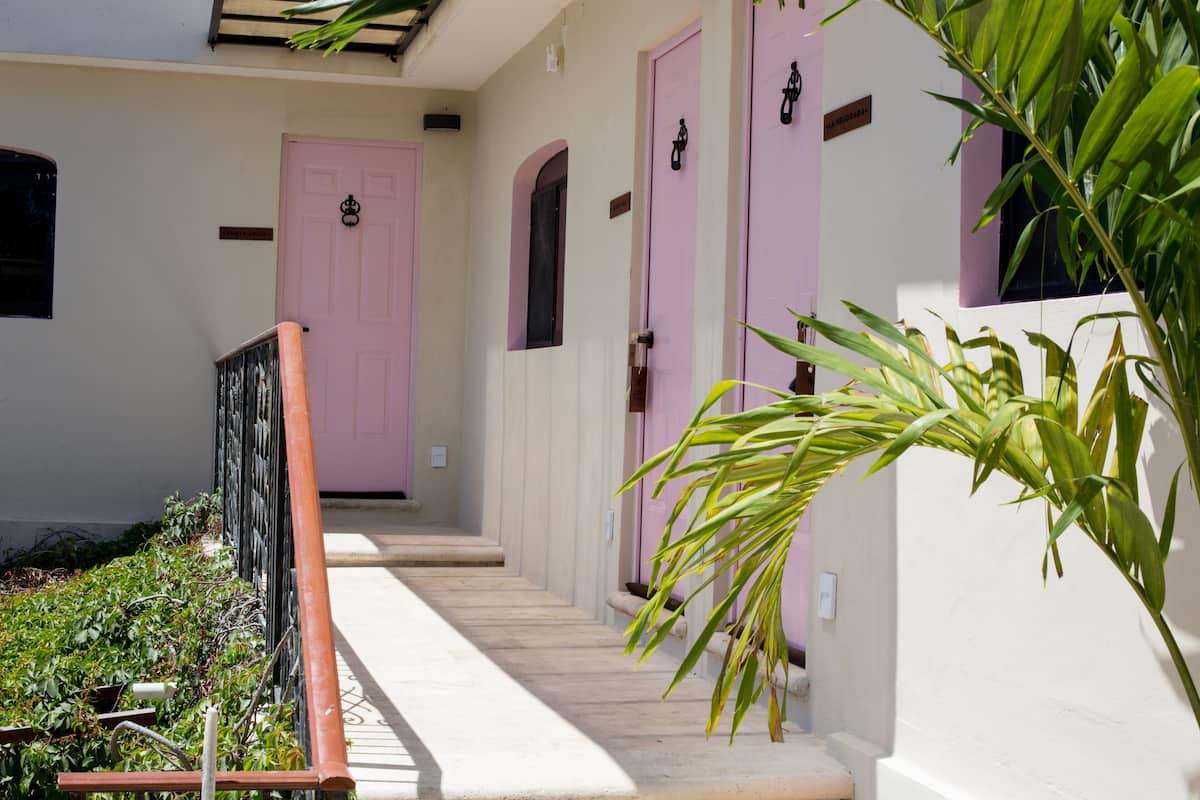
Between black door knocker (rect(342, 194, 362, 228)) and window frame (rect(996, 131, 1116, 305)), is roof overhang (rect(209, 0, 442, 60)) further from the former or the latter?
window frame (rect(996, 131, 1116, 305))

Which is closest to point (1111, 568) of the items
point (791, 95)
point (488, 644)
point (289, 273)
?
point (791, 95)

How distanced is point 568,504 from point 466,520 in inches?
86.5

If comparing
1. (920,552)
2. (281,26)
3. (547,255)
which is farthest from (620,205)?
(281,26)

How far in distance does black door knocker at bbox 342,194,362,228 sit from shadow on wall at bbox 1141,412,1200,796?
21.7ft

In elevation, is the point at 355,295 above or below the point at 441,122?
below

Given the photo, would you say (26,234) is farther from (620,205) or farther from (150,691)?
(150,691)

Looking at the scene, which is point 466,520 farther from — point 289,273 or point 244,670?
point 244,670

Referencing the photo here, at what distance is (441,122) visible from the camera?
26.8ft

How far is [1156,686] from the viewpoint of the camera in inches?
89.3

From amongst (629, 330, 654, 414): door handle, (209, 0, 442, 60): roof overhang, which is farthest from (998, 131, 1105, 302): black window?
(209, 0, 442, 60): roof overhang

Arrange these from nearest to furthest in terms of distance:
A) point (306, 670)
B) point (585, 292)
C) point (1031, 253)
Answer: point (306, 670) → point (1031, 253) → point (585, 292)

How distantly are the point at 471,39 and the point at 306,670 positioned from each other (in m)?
5.48

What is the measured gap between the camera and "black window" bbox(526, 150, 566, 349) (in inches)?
261

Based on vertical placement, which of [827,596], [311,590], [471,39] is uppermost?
[471,39]
